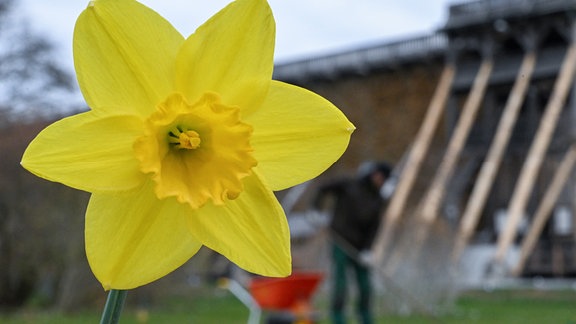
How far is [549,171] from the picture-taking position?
12.9 meters

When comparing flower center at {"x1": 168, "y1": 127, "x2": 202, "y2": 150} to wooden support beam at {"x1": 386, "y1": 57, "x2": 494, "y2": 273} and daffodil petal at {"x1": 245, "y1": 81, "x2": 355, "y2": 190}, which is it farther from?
wooden support beam at {"x1": 386, "y1": 57, "x2": 494, "y2": 273}

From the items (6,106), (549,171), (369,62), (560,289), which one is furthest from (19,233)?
(369,62)

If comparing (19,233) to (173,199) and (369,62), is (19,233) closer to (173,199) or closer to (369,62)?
(173,199)

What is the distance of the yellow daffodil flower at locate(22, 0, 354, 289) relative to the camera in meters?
0.54

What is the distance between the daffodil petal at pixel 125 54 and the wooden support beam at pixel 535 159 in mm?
11456

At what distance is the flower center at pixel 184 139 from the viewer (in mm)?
576

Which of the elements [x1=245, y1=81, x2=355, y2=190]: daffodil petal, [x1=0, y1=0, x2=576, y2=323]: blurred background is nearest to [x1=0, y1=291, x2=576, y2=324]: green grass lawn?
[x1=0, y1=0, x2=576, y2=323]: blurred background

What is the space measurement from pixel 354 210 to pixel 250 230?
16.1ft

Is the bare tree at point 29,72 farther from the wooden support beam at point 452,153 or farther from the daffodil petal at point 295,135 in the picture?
the daffodil petal at point 295,135

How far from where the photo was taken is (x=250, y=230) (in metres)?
0.57

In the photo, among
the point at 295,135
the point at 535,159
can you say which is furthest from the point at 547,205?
the point at 295,135

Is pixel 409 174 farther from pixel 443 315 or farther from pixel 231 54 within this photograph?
pixel 231 54

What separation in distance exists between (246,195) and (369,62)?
56.2ft

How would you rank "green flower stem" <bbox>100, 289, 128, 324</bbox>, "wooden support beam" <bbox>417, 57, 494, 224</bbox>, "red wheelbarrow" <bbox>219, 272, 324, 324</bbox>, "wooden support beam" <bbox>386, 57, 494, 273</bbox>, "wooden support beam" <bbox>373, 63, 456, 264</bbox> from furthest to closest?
"wooden support beam" <bbox>417, 57, 494, 224</bbox>
"wooden support beam" <bbox>373, 63, 456, 264</bbox>
"wooden support beam" <bbox>386, 57, 494, 273</bbox>
"red wheelbarrow" <bbox>219, 272, 324, 324</bbox>
"green flower stem" <bbox>100, 289, 128, 324</bbox>
